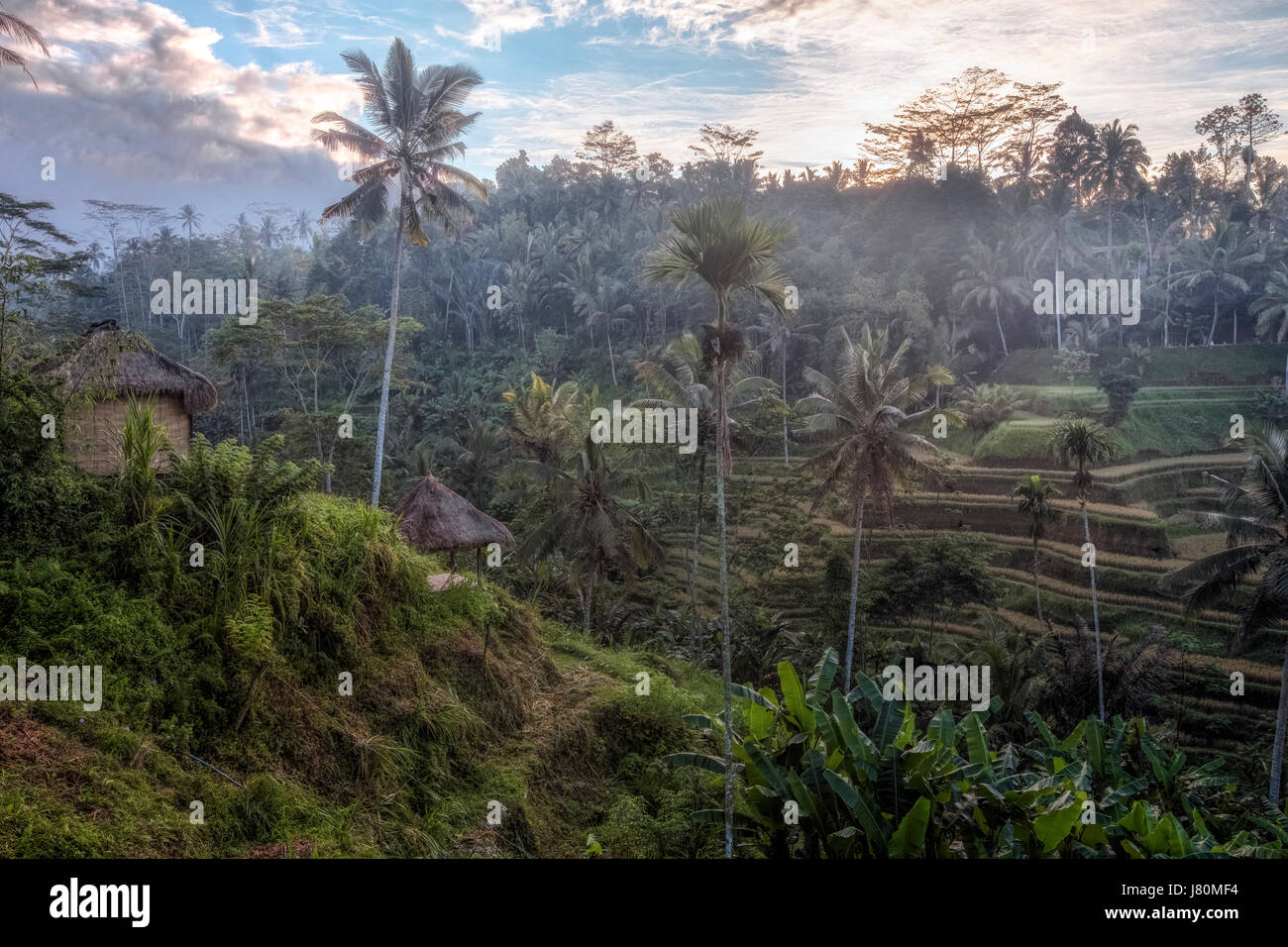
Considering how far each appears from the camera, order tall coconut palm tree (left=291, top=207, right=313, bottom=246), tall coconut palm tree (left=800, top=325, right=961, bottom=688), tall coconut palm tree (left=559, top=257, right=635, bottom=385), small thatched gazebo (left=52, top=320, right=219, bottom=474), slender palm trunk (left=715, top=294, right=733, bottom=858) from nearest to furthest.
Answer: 1. slender palm trunk (left=715, top=294, right=733, bottom=858)
2. small thatched gazebo (left=52, top=320, right=219, bottom=474)
3. tall coconut palm tree (left=800, top=325, right=961, bottom=688)
4. tall coconut palm tree (left=559, top=257, right=635, bottom=385)
5. tall coconut palm tree (left=291, top=207, right=313, bottom=246)

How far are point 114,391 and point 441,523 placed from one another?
5427 mm

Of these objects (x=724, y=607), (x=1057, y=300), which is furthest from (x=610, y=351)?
(x=724, y=607)

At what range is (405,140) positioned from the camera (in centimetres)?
1909

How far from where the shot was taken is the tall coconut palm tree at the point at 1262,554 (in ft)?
50.6

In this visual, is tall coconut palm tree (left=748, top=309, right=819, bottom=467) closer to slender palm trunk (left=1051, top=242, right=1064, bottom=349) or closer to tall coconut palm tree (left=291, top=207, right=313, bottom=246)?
slender palm trunk (left=1051, top=242, right=1064, bottom=349)

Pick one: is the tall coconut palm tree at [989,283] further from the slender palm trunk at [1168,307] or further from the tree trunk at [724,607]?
the tree trunk at [724,607]

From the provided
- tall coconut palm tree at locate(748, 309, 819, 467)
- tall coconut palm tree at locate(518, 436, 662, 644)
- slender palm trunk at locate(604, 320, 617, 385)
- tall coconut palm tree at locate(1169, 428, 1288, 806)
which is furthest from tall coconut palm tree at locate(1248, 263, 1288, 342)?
tall coconut palm tree at locate(518, 436, 662, 644)

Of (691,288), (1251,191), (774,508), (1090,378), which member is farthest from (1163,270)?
(774,508)

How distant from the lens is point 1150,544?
25328mm

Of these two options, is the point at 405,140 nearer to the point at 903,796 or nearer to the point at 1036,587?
the point at 903,796

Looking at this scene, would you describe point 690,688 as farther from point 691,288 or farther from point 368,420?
point 691,288

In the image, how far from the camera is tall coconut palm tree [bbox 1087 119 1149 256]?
3975 cm

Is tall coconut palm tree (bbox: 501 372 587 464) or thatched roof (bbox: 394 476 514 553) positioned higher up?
tall coconut palm tree (bbox: 501 372 587 464)
